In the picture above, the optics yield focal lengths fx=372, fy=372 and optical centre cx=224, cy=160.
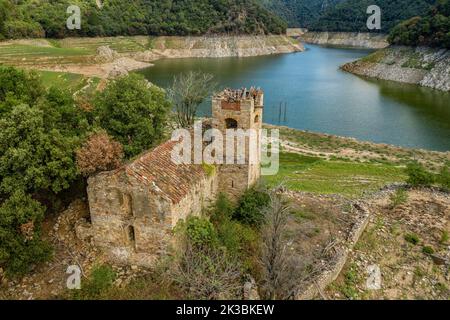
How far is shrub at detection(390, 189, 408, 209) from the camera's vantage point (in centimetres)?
2320

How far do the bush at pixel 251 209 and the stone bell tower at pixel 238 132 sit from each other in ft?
2.00

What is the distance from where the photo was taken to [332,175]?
1277 inches

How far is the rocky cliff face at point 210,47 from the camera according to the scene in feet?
422

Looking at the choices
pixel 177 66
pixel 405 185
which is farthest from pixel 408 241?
pixel 177 66

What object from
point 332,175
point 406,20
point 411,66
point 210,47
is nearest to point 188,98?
point 332,175

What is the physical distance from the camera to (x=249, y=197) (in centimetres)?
1930

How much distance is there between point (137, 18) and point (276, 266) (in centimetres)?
13489

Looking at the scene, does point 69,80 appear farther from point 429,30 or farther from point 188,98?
point 429,30

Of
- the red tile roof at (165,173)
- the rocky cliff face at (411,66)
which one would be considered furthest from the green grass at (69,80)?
the rocky cliff face at (411,66)

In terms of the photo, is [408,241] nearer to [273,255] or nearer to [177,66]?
[273,255]

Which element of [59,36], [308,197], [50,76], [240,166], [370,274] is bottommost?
[370,274]

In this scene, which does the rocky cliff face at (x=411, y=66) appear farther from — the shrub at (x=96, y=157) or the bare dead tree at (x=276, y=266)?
the shrub at (x=96, y=157)

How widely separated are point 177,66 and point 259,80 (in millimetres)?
27879
